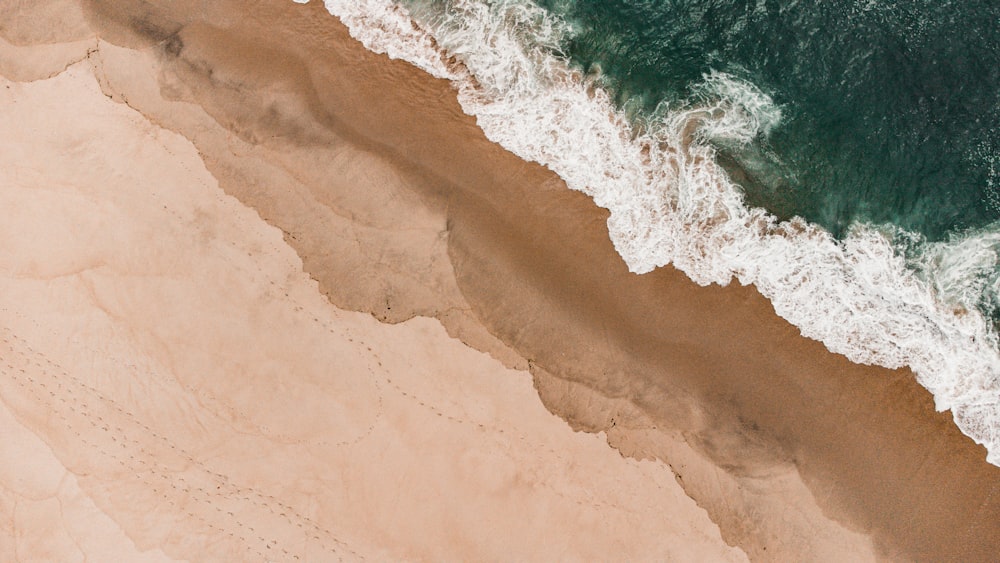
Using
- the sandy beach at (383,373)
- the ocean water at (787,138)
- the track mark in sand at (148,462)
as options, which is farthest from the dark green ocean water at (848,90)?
the track mark in sand at (148,462)

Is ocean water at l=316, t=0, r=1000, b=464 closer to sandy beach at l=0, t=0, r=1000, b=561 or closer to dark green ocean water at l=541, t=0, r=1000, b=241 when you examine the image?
dark green ocean water at l=541, t=0, r=1000, b=241

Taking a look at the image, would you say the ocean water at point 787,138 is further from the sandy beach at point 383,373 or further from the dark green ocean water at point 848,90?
the sandy beach at point 383,373

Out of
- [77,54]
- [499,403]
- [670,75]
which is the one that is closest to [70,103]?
[77,54]

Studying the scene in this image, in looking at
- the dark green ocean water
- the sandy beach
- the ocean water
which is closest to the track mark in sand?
the sandy beach

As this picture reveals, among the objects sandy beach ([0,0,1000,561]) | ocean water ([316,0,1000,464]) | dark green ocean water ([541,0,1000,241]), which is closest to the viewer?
sandy beach ([0,0,1000,561])

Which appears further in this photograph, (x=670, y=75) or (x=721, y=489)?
(x=670, y=75)

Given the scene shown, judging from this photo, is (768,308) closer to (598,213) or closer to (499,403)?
A: (598,213)
